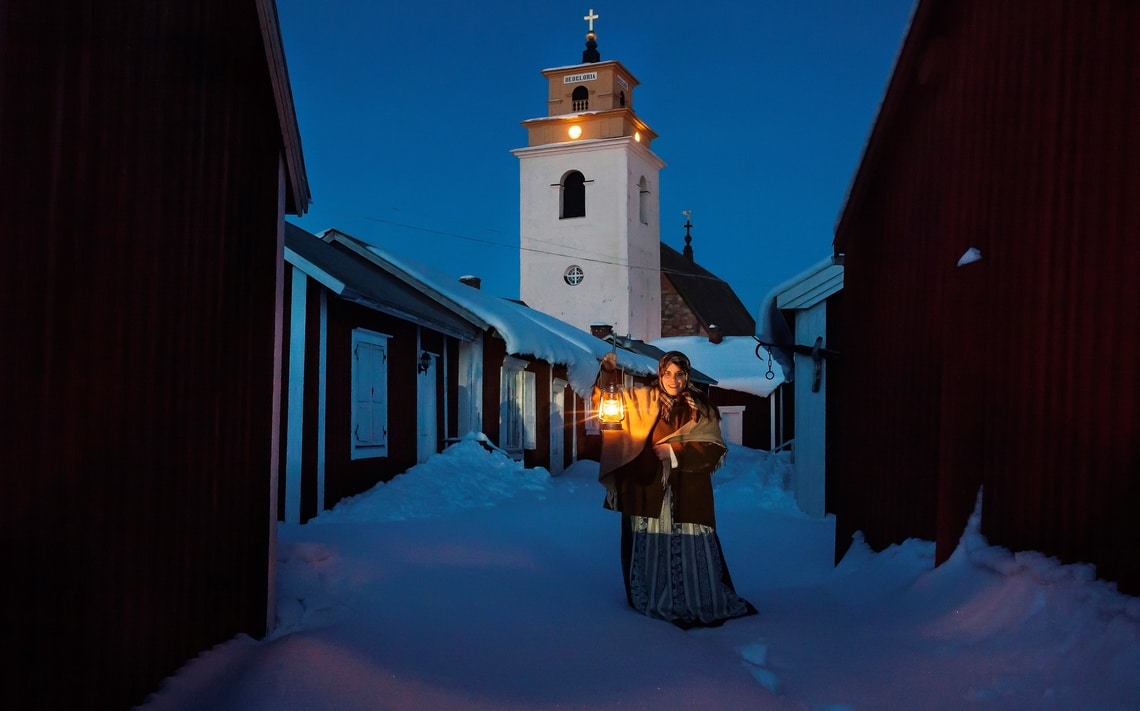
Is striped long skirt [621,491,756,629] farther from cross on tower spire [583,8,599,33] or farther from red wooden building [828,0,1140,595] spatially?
cross on tower spire [583,8,599,33]

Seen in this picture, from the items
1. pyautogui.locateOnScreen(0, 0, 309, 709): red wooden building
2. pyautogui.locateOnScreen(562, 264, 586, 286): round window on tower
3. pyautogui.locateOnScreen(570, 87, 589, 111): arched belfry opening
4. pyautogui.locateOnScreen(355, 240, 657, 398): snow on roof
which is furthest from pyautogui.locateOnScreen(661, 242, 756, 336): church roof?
pyautogui.locateOnScreen(0, 0, 309, 709): red wooden building

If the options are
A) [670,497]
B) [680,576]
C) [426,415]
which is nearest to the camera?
[680,576]

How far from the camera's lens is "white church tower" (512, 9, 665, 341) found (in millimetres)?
42906

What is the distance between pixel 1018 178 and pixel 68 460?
16.3ft

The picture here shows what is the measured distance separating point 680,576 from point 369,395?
730 cm

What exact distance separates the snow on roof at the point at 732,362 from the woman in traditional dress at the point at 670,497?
24.9m

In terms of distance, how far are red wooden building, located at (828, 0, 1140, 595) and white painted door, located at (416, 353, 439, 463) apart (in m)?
7.89

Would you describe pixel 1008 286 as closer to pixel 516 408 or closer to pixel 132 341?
pixel 132 341

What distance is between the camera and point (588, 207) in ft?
143

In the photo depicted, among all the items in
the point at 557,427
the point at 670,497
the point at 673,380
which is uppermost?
the point at 673,380

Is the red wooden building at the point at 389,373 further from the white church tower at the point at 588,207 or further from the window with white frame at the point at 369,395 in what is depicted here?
the white church tower at the point at 588,207

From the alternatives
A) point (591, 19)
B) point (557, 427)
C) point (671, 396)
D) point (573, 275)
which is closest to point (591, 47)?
point (591, 19)

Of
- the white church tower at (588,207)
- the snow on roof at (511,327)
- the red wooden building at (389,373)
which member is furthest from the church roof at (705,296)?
the red wooden building at (389,373)

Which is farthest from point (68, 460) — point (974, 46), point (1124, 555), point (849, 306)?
point (849, 306)
